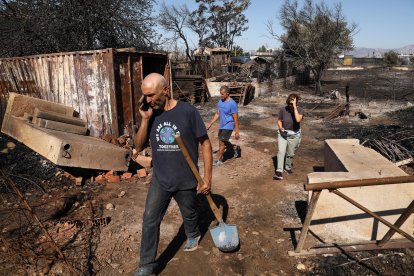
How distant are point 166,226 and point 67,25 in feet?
35.3

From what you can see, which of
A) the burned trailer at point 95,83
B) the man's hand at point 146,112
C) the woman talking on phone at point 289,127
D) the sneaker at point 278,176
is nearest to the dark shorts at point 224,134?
the woman talking on phone at point 289,127

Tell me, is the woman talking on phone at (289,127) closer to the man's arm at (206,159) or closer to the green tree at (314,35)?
the man's arm at (206,159)

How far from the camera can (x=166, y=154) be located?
10.1ft

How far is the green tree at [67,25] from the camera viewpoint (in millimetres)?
11703

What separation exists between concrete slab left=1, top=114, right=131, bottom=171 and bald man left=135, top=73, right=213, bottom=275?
2.74 meters

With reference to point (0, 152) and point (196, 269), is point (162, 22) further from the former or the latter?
point (196, 269)

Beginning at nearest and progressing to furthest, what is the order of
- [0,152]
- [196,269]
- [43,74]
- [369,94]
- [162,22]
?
[196,269] → [0,152] → [43,74] → [369,94] → [162,22]

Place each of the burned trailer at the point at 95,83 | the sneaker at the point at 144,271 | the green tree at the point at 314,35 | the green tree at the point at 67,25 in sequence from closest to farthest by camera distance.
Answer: the sneaker at the point at 144,271
the burned trailer at the point at 95,83
the green tree at the point at 67,25
the green tree at the point at 314,35

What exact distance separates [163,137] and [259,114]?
36.7 feet

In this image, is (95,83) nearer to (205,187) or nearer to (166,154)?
(166,154)

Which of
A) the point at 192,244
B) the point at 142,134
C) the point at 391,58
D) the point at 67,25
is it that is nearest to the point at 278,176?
the point at 192,244

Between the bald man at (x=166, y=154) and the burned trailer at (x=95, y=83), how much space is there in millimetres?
4675

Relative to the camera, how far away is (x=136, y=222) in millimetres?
4426

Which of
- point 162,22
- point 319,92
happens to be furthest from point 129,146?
point 162,22
